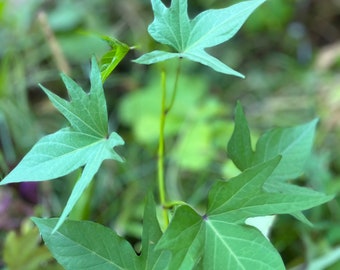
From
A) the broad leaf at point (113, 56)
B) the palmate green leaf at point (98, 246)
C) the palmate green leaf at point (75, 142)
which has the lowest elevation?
the palmate green leaf at point (98, 246)

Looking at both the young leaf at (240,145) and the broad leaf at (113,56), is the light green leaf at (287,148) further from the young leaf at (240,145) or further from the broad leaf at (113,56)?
the broad leaf at (113,56)

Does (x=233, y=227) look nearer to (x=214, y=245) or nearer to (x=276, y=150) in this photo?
(x=214, y=245)

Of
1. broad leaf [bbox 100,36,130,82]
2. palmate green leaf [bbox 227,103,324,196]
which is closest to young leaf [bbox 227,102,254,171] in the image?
palmate green leaf [bbox 227,103,324,196]

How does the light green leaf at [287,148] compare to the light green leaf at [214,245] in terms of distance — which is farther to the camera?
the light green leaf at [287,148]

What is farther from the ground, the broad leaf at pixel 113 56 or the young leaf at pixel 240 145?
the broad leaf at pixel 113 56

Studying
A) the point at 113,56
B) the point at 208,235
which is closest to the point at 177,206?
the point at 208,235

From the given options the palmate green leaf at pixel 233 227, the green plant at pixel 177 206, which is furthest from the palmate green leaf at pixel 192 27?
the palmate green leaf at pixel 233 227

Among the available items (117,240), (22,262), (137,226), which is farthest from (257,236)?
(137,226)

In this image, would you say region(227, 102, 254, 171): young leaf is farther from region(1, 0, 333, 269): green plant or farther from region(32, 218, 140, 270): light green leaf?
region(32, 218, 140, 270): light green leaf
